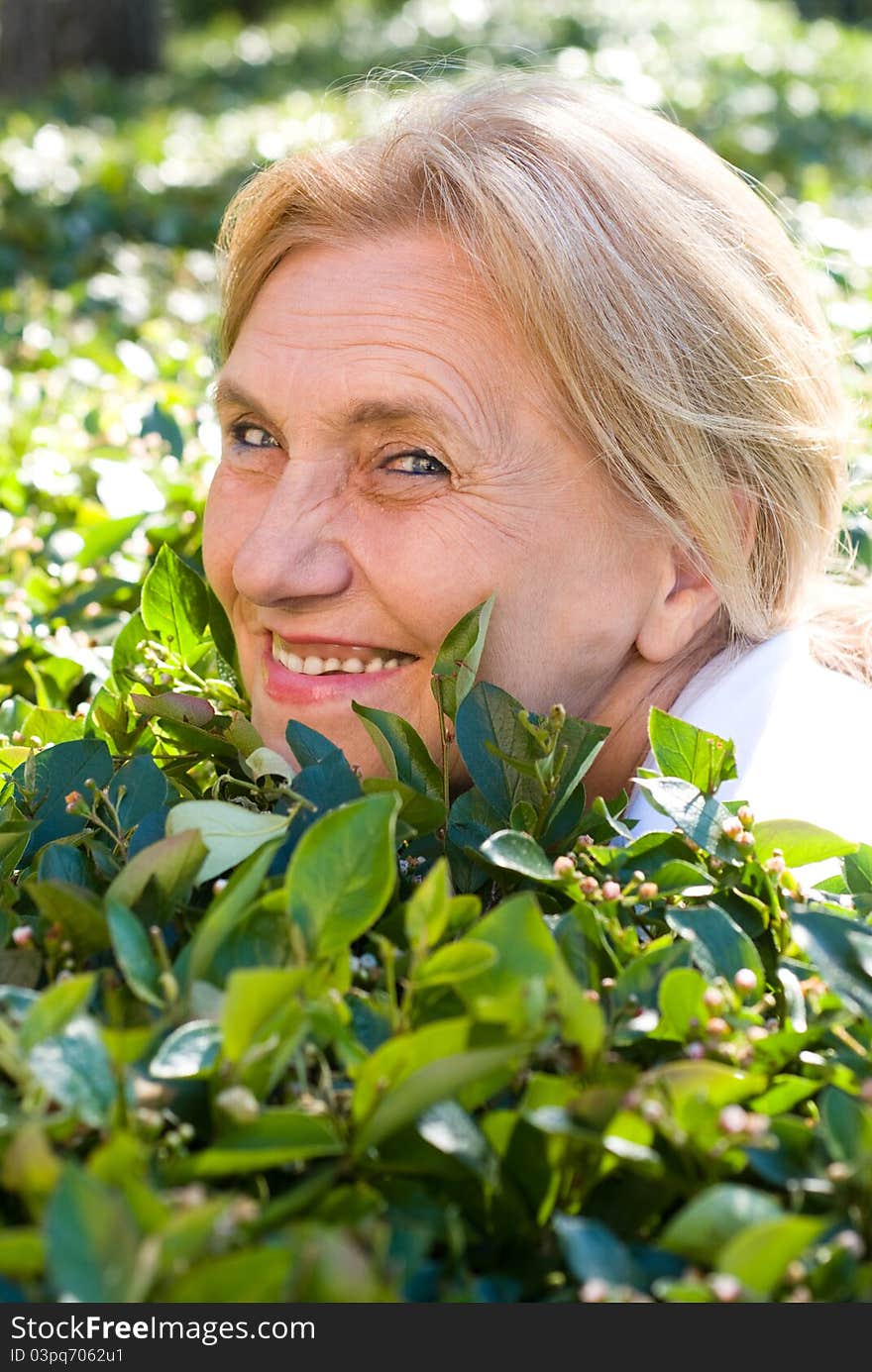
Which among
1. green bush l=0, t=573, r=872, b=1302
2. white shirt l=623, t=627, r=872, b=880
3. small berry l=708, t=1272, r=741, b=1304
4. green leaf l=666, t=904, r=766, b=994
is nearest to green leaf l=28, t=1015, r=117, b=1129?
green bush l=0, t=573, r=872, b=1302

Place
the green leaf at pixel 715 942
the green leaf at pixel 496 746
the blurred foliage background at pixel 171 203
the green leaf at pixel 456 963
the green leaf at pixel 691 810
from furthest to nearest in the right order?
the blurred foliage background at pixel 171 203 < the green leaf at pixel 496 746 < the green leaf at pixel 691 810 < the green leaf at pixel 715 942 < the green leaf at pixel 456 963

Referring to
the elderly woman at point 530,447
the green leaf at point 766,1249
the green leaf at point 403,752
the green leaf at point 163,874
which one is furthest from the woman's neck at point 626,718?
the green leaf at point 766,1249

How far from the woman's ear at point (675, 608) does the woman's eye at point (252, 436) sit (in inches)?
24.9

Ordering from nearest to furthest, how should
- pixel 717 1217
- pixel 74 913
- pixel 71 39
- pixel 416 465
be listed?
pixel 717 1217, pixel 74 913, pixel 416 465, pixel 71 39

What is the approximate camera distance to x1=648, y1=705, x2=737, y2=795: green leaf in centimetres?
173

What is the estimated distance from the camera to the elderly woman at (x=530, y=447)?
7.00 feet

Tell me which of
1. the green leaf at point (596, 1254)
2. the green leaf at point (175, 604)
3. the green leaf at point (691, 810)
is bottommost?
the green leaf at point (175, 604)

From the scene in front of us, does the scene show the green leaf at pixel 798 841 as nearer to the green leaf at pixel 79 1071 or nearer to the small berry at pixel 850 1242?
the small berry at pixel 850 1242

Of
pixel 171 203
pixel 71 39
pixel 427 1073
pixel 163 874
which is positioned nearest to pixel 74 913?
pixel 163 874

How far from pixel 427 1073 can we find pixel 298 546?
117 centimetres

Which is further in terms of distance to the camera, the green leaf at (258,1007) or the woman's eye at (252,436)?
the woman's eye at (252,436)

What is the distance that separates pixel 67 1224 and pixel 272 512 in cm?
134

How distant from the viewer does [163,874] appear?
1431mm

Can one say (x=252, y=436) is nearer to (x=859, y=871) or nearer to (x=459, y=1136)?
(x=859, y=871)
